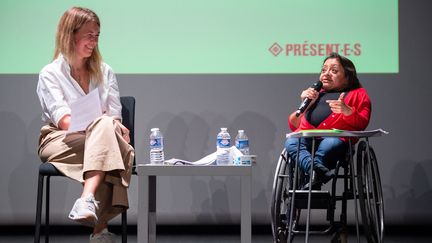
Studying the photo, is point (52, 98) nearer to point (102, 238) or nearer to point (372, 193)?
point (102, 238)

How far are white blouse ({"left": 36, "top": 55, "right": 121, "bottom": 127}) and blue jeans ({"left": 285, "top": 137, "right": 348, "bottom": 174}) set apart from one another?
2.96 feet

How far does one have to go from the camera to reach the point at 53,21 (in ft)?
13.8

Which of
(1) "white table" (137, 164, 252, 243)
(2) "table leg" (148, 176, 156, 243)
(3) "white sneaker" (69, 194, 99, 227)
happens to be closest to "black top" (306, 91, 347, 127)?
(2) "table leg" (148, 176, 156, 243)

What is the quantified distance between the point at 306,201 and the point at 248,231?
0.69m

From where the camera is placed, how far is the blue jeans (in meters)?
3.13

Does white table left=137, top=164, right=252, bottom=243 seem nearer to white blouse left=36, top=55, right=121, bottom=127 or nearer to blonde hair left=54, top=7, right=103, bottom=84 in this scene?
white blouse left=36, top=55, right=121, bottom=127

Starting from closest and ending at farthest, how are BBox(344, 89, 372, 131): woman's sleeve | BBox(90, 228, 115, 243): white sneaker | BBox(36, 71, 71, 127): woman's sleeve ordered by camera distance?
1. BBox(90, 228, 115, 243): white sneaker
2. BBox(36, 71, 71, 127): woman's sleeve
3. BBox(344, 89, 372, 131): woman's sleeve

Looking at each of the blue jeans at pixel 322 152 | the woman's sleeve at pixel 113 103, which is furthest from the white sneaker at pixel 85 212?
the blue jeans at pixel 322 152

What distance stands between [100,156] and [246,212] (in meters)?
0.73

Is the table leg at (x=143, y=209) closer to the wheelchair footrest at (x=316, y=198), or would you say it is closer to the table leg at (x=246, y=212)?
the table leg at (x=246, y=212)

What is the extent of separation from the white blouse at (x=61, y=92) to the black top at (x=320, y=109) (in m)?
1.02

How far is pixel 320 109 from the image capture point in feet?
11.3

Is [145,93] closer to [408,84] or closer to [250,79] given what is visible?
[250,79]

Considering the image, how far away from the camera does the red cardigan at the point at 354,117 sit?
3273 mm
